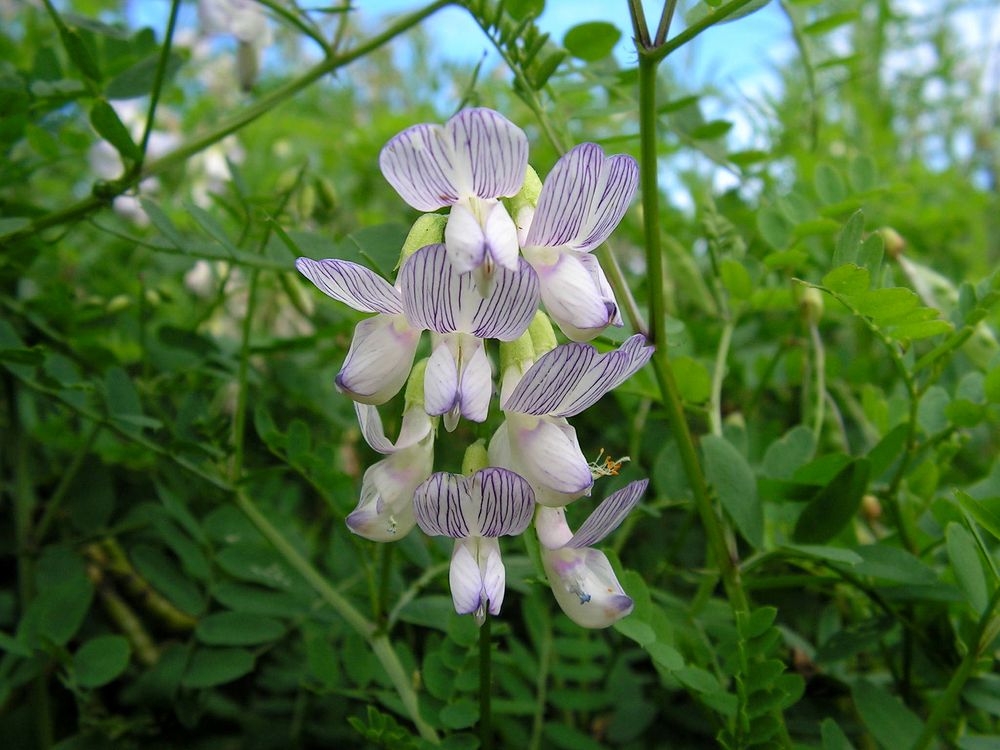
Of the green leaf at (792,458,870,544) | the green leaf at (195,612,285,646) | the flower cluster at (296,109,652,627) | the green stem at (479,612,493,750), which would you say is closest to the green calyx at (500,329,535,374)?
the flower cluster at (296,109,652,627)

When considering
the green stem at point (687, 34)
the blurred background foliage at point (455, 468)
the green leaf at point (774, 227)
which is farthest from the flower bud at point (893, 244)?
the green stem at point (687, 34)

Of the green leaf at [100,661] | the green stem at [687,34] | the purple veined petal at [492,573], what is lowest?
the green leaf at [100,661]

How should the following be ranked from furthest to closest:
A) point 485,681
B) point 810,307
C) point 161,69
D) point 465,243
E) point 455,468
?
point 455,468, point 810,307, point 161,69, point 485,681, point 465,243

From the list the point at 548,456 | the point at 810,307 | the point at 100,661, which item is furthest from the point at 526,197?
the point at 100,661

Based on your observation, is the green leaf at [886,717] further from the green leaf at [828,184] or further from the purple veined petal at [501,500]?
the green leaf at [828,184]

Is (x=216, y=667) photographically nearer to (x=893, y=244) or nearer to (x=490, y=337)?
(x=490, y=337)
